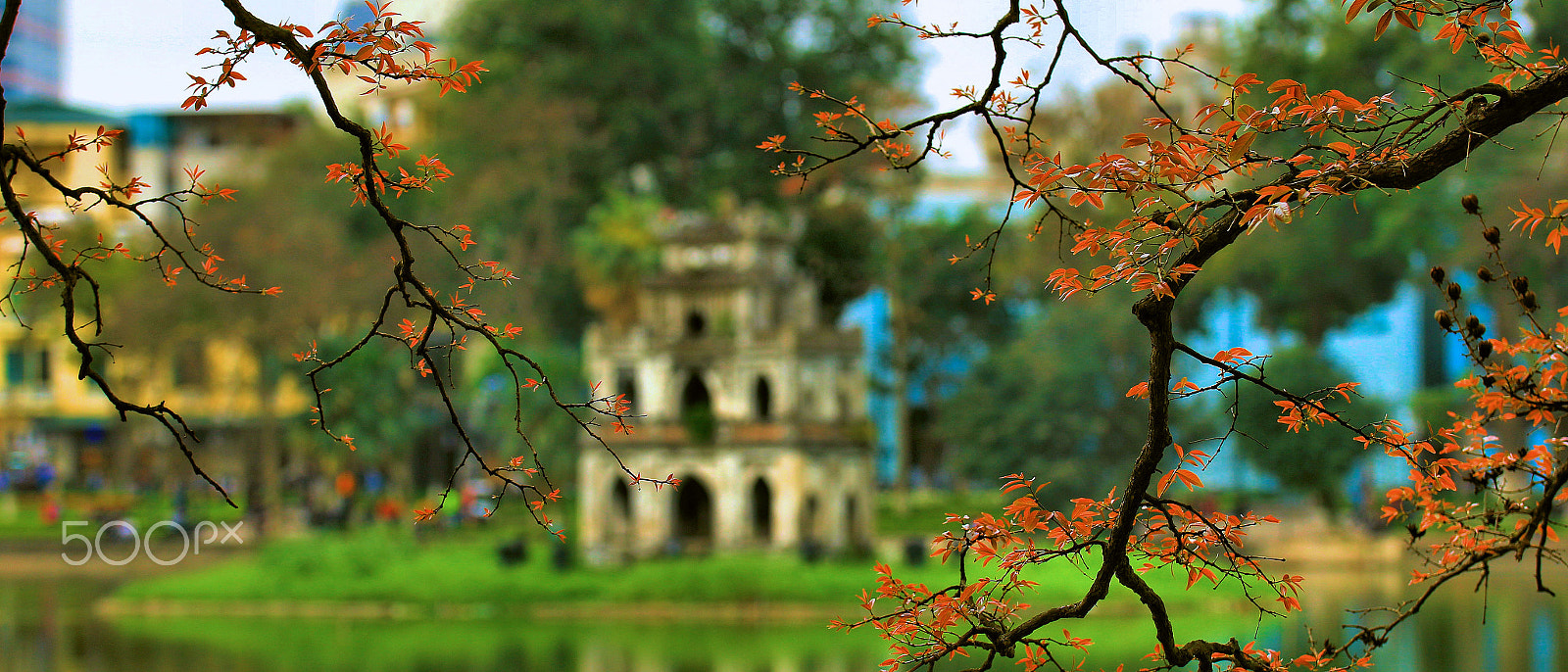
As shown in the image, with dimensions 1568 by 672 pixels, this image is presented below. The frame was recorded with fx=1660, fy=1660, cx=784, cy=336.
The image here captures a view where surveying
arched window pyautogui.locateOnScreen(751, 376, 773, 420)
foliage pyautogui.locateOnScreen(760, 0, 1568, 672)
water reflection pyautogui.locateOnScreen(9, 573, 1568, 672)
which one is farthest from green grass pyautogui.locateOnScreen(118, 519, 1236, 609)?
foliage pyautogui.locateOnScreen(760, 0, 1568, 672)

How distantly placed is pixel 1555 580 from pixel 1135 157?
1881cm

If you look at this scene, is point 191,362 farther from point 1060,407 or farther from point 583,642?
point 583,642

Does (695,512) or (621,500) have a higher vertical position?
(621,500)

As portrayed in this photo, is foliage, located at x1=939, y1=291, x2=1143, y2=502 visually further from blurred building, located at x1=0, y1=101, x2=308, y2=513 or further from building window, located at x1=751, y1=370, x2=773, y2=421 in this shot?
blurred building, located at x1=0, y1=101, x2=308, y2=513

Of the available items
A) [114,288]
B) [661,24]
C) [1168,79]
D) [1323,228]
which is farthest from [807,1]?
[1168,79]

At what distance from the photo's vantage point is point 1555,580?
2006 centimetres

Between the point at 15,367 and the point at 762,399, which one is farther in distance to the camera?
the point at 15,367

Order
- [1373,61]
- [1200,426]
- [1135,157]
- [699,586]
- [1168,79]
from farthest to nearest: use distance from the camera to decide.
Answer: [1373,61]
[1200,426]
[699,586]
[1168,79]
[1135,157]

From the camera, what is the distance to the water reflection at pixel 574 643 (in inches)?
577

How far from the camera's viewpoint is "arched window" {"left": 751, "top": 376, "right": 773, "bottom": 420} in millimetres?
21234

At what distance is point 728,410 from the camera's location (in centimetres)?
2106

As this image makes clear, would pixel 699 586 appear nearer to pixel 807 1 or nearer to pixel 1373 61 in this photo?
pixel 807 1

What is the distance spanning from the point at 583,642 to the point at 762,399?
19.8 feet

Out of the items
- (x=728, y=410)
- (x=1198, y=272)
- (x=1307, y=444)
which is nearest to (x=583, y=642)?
(x=728, y=410)
